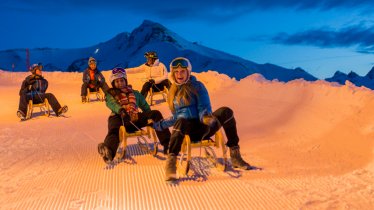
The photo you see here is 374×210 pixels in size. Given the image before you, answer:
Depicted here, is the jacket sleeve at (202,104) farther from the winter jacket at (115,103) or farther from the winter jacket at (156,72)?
the winter jacket at (156,72)

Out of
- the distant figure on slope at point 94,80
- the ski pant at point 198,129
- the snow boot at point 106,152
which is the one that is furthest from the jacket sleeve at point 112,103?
the distant figure on slope at point 94,80

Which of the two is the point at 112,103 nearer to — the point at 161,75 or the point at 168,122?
the point at 168,122

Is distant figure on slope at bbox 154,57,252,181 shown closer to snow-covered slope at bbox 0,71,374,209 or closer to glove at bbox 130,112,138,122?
snow-covered slope at bbox 0,71,374,209

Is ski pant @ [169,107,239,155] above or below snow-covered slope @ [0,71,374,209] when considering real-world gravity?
above

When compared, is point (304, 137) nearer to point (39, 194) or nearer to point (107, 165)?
point (107, 165)

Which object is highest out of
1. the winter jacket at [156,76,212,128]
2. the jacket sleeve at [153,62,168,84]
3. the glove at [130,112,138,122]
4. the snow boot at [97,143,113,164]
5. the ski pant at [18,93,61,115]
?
the jacket sleeve at [153,62,168,84]

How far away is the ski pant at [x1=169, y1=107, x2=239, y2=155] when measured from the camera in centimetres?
562

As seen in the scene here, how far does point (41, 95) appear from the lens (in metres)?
12.4

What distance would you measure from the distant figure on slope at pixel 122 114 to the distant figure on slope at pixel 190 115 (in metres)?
0.82

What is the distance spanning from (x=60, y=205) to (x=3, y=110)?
10624mm

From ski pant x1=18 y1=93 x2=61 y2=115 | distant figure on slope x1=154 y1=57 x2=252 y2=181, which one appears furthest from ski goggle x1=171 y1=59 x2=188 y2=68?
ski pant x1=18 y1=93 x2=61 y2=115

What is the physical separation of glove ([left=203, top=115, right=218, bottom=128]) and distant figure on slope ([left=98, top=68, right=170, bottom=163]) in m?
1.08

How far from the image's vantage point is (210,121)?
562 centimetres

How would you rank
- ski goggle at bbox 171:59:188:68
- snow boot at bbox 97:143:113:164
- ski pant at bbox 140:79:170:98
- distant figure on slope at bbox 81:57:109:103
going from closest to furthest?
ski goggle at bbox 171:59:188:68, snow boot at bbox 97:143:113:164, ski pant at bbox 140:79:170:98, distant figure on slope at bbox 81:57:109:103
